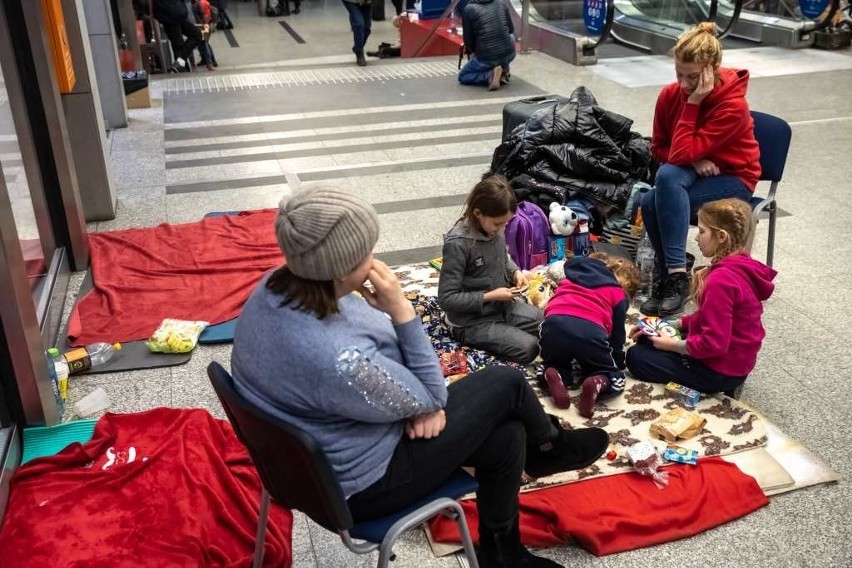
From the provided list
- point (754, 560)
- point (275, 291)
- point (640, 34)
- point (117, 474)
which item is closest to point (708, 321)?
point (754, 560)

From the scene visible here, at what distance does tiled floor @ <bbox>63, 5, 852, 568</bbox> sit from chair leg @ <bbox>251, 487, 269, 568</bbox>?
20 cm

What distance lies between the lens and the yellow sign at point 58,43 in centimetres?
423

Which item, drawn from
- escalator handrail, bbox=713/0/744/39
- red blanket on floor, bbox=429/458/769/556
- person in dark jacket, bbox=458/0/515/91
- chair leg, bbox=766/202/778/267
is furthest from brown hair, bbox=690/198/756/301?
escalator handrail, bbox=713/0/744/39

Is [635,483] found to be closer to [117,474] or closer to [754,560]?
[754,560]

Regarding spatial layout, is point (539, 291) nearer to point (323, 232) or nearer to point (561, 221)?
point (561, 221)

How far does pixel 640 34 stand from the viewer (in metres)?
10.8

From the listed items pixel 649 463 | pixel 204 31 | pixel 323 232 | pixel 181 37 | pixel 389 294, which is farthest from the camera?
pixel 204 31

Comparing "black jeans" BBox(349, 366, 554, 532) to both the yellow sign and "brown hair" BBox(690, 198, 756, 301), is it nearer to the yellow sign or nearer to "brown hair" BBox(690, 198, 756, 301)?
"brown hair" BBox(690, 198, 756, 301)

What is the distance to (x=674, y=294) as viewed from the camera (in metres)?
4.02

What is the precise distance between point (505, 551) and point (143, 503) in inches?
46.8

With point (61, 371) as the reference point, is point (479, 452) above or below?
above

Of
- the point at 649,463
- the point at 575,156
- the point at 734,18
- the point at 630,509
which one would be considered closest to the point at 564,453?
the point at 630,509

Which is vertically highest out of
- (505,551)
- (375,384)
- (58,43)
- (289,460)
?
(58,43)

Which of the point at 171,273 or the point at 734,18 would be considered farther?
the point at 734,18
